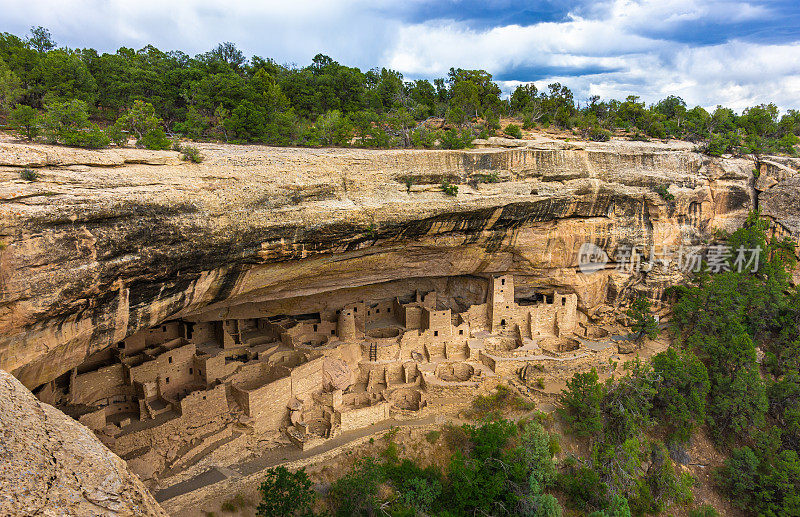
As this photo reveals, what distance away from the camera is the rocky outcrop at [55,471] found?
3268mm

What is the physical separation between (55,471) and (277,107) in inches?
822

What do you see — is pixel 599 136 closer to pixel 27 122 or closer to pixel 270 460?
pixel 270 460

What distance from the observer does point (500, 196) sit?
16.4 m

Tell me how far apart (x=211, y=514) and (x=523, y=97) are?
32591 mm

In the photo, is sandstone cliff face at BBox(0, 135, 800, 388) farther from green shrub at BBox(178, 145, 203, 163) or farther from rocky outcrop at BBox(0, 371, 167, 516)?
rocky outcrop at BBox(0, 371, 167, 516)

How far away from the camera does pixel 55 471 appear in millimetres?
3629

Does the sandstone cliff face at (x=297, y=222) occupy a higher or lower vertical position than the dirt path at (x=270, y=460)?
higher

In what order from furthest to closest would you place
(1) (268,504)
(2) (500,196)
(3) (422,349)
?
1. (3) (422,349)
2. (2) (500,196)
3. (1) (268,504)

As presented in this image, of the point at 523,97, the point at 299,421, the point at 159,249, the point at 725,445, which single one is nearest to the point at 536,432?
the point at 299,421

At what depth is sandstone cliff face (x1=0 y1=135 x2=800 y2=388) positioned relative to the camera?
347 inches

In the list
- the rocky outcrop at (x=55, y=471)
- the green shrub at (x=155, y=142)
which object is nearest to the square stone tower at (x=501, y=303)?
the green shrub at (x=155, y=142)

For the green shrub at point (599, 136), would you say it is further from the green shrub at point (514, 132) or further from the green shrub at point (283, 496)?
the green shrub at point (283, 496)

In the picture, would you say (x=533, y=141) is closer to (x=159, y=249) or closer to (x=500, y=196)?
(x=500, y=196)

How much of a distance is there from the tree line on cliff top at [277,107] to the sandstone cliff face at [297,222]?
293 centimetres
